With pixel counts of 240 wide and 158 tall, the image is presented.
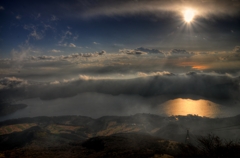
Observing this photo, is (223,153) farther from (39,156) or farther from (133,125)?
(133,125)

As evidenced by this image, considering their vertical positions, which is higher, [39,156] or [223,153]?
[223,153]

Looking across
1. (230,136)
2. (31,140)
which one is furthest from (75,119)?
(230,136)

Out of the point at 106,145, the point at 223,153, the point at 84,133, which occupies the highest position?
the point at 223,153

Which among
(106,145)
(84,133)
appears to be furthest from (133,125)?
(106,145)

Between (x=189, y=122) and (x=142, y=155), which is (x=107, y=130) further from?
(x=142, y=155)

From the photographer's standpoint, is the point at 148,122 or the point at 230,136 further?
the point at 148,122

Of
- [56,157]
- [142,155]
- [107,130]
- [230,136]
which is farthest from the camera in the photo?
[107,130]

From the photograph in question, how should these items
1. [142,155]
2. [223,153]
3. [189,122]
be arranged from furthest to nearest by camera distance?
[189,122], [142,155], [223,153]
